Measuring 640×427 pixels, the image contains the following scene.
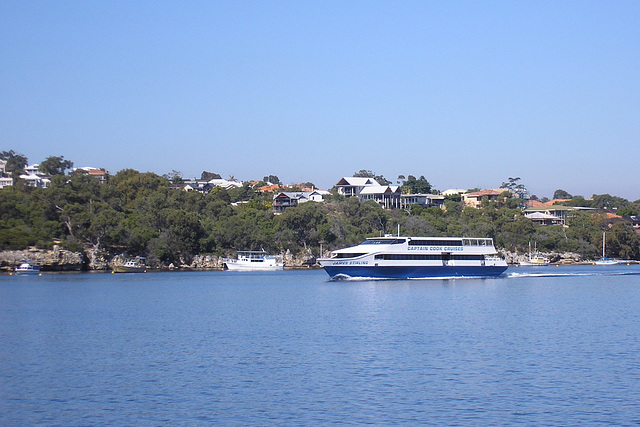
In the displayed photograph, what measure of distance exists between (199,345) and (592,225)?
12635 cm

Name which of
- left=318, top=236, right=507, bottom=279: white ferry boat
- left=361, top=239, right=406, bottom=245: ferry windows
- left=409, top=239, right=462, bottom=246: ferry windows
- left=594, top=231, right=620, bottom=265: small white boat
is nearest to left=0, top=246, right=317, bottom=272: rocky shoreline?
left=318, top=236, right=507, bottom=279: white ferry boat

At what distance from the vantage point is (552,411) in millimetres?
21297

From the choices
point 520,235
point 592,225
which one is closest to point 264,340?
point 520,235

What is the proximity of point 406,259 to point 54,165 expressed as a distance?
112107 millimetres

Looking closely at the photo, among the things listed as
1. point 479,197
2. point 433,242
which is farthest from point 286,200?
point 433,242

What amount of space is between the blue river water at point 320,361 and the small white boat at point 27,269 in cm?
3285

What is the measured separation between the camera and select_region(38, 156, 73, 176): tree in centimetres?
15875

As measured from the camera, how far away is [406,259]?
230 feet

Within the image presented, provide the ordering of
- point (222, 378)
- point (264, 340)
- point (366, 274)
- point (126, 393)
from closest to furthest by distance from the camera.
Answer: point (126, 393), point (222, 378), point (264, 340), point (366, 274)

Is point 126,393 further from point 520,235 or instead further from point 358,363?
point 520,235

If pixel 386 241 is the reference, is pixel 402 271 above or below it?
below

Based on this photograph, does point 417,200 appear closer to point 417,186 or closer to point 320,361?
point 417,186

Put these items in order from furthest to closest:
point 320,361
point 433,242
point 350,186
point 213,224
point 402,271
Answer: point 350,186 → point 213,224 → point 433,242 → point 402,271 → point 320,361

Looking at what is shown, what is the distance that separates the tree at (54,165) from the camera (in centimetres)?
15875
